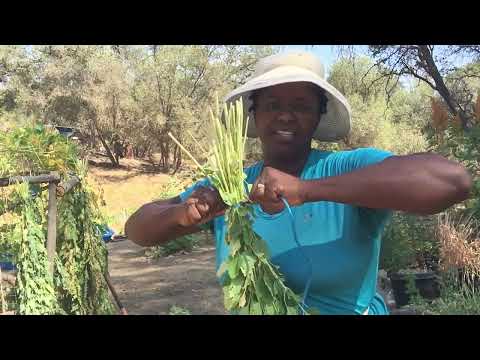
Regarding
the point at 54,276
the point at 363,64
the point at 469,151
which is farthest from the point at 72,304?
the point at 363,64

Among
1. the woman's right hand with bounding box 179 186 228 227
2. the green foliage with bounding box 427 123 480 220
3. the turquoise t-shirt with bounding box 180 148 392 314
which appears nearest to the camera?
the woman's right hand with bounding box 179 186 228 227

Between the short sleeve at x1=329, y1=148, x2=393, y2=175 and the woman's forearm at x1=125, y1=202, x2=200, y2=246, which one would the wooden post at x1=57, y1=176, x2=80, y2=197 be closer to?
the woman's forearm at x1=125, y1=202, x2=200, y2=246

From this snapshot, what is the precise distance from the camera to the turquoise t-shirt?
5.28ft

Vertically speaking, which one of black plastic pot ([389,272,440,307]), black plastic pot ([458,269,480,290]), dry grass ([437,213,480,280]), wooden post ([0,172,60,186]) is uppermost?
wooden post ([0,172,60,186])

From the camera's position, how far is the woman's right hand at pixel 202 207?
1.49 meters

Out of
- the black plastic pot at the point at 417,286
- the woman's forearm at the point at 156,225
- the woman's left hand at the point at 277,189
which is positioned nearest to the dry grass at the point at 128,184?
the black plastic pot at the point at 417,286

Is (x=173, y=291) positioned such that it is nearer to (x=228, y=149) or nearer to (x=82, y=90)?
(x=228, y=149)

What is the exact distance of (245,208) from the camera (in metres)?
1.44

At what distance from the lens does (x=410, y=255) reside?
6.55 m

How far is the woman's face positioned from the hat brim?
4 cm

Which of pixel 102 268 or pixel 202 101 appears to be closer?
pixel 102 268

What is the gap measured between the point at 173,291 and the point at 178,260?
2.29 metres

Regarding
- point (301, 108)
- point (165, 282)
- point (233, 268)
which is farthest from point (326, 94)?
point (165, 282)

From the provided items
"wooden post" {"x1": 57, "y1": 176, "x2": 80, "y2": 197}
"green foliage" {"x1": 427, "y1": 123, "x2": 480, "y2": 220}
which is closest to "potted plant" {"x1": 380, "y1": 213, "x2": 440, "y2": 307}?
"green foliage" {"x1": 427, "y1": 123, "x2": 480, "y2": 220}
